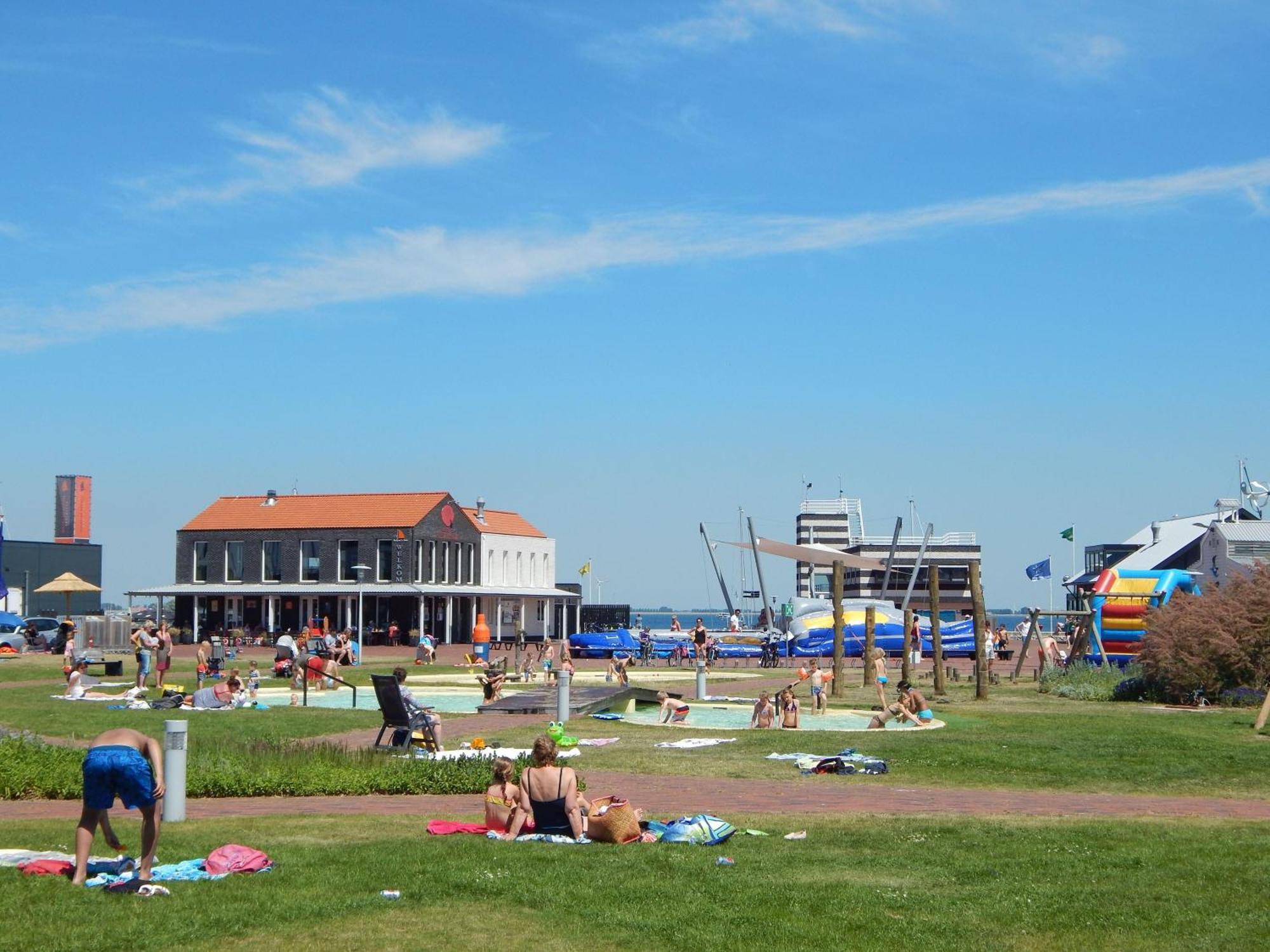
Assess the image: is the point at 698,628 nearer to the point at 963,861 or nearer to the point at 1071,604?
the point at 963,861

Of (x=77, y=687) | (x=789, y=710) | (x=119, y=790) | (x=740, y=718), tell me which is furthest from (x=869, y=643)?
(x=119, y=790)

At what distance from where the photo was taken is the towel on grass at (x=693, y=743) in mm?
19406

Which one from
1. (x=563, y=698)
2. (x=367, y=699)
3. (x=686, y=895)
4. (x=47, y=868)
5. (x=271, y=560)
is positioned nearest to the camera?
(x=686, y=895)

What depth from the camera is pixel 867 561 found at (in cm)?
7456

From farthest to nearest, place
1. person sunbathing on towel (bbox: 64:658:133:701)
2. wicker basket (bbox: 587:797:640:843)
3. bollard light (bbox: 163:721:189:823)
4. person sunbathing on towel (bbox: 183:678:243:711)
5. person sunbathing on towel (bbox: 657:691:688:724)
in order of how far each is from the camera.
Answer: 1. person sunbathing on towel (bbox: 64:658:133:701)
2. person sunbathing on towel (bbox: 183:678:243:711)
3. person sunbathing on towel (bbox: 657:691:688:724)
4. bollard light (bbox: 163:721:189:823)
5. wicker basket (bbox: 587:797:640:843)

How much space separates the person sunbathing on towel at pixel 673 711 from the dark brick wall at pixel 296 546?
39.5 metres

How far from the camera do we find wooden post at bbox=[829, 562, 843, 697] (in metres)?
31.7

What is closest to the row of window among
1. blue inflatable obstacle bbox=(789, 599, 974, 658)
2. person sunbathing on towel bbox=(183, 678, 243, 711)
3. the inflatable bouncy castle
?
blue inflatable obstacle bbox=(789, 599, 974, 658)

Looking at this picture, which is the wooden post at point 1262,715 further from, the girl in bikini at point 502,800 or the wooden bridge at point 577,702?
the girl in bikini at point 502,800

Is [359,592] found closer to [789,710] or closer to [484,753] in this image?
[789,710]

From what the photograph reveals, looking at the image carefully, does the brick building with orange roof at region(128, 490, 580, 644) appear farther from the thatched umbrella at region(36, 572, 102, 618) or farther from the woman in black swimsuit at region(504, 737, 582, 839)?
the woman in black swimsuit at region(504, 737, 582, 839)

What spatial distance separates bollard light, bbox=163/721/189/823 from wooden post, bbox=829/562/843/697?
68.1 feet

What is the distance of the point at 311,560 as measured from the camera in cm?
6344

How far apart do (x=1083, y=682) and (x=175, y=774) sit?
74.5ft
